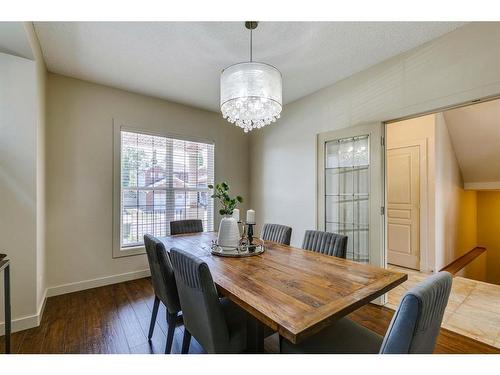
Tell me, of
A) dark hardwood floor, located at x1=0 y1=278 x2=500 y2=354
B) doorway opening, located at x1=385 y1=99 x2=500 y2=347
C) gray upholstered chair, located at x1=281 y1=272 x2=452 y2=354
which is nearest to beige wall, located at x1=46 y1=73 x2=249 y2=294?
dark hardwood floor, located at x1=0 y1=278 x2=500 y2=354

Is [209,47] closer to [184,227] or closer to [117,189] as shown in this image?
[184,227]

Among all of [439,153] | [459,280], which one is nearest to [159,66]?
[439,153]

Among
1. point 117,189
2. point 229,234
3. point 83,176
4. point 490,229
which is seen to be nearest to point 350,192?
point 229,234

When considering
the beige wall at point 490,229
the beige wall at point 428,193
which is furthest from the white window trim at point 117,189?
the beige wall at point 490,229

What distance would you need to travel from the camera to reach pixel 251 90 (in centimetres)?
177

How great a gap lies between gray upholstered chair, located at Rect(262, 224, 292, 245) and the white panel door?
2493 millimetres

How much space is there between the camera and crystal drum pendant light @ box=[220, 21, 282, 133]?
1773mm

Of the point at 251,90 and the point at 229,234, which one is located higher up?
the point at 251,90

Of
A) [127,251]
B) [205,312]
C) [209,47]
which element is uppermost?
[209,47]

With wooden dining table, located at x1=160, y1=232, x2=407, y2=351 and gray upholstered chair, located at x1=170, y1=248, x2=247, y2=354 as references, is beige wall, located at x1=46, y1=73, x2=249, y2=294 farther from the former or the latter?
gray upholstered chair, located at x1=170, y1=248, x2=247, y2=354

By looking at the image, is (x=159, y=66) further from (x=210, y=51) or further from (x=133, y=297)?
(x=133, y=297)

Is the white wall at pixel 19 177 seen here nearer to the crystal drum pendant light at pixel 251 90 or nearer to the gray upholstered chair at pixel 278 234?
the crystal drum pendant light at pixel 251 90

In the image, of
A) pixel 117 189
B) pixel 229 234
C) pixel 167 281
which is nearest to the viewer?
pixel 167 281

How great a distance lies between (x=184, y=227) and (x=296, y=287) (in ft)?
6.76
